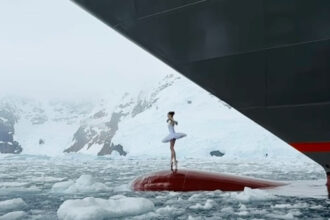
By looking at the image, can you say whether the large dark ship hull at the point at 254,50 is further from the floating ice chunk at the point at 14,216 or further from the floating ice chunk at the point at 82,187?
the floating ice chunk at the point at 82,187

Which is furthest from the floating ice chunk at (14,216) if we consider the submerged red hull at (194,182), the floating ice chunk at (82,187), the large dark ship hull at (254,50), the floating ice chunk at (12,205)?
the floating ice chunk at (82,187)

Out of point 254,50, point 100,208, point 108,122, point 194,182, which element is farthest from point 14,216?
point 108,122

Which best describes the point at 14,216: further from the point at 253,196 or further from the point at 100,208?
the point at 253,196

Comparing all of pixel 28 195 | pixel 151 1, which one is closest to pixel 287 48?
pixel 151 1

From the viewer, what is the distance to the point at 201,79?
7.63m

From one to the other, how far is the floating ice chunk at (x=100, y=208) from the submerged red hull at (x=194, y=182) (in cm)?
267

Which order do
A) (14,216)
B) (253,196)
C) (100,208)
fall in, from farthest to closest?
(253,196) < (14,216) < (100,208)

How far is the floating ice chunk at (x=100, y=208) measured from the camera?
7305 millimetres

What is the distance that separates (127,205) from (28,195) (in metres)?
4.44

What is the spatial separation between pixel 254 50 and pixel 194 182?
4765 mm

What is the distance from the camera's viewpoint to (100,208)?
295 inches

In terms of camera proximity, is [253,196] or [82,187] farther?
[82,187]

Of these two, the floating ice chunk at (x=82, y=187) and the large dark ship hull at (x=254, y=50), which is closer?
the large dark ship hull at (x=254, y=50)

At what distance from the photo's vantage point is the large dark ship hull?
645cm
